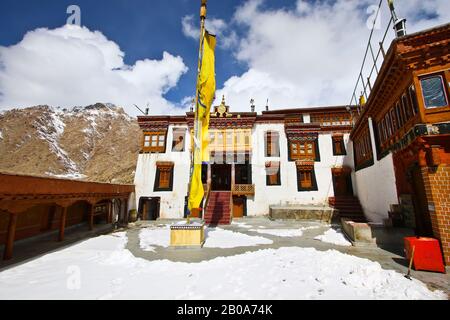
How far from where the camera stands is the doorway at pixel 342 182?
61.8ft

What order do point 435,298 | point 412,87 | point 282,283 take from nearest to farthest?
point 435,298
point 282,283
point 412,87

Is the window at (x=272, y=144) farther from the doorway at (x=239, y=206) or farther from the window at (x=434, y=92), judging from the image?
the window at (x=434, y=92)

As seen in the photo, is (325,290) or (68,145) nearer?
(325,290)

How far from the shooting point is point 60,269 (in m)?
6.62

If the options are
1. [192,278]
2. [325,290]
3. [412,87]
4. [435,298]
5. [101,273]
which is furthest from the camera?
[412,87]

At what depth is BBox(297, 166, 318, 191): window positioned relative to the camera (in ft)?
62.7

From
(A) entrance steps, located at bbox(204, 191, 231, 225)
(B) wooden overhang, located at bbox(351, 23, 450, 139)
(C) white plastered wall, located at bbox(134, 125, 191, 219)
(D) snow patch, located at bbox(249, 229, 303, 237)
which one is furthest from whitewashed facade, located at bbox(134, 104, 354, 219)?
(B) wooden overhang, located at bbox(351, 23, 450, 139)

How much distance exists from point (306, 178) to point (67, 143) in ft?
259

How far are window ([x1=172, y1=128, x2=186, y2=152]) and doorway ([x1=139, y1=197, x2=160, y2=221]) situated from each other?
541 cm

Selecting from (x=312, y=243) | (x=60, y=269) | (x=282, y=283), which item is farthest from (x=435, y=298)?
(x=60, y=269)

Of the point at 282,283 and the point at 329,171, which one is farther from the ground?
the point at 329,171

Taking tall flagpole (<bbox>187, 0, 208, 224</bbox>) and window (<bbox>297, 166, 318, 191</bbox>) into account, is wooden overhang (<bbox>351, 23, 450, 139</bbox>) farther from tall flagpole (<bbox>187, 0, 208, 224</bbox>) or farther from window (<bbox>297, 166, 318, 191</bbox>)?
window (<bbox>297, 166, 318, 191</bbox>)

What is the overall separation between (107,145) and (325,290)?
7710 centimetres
